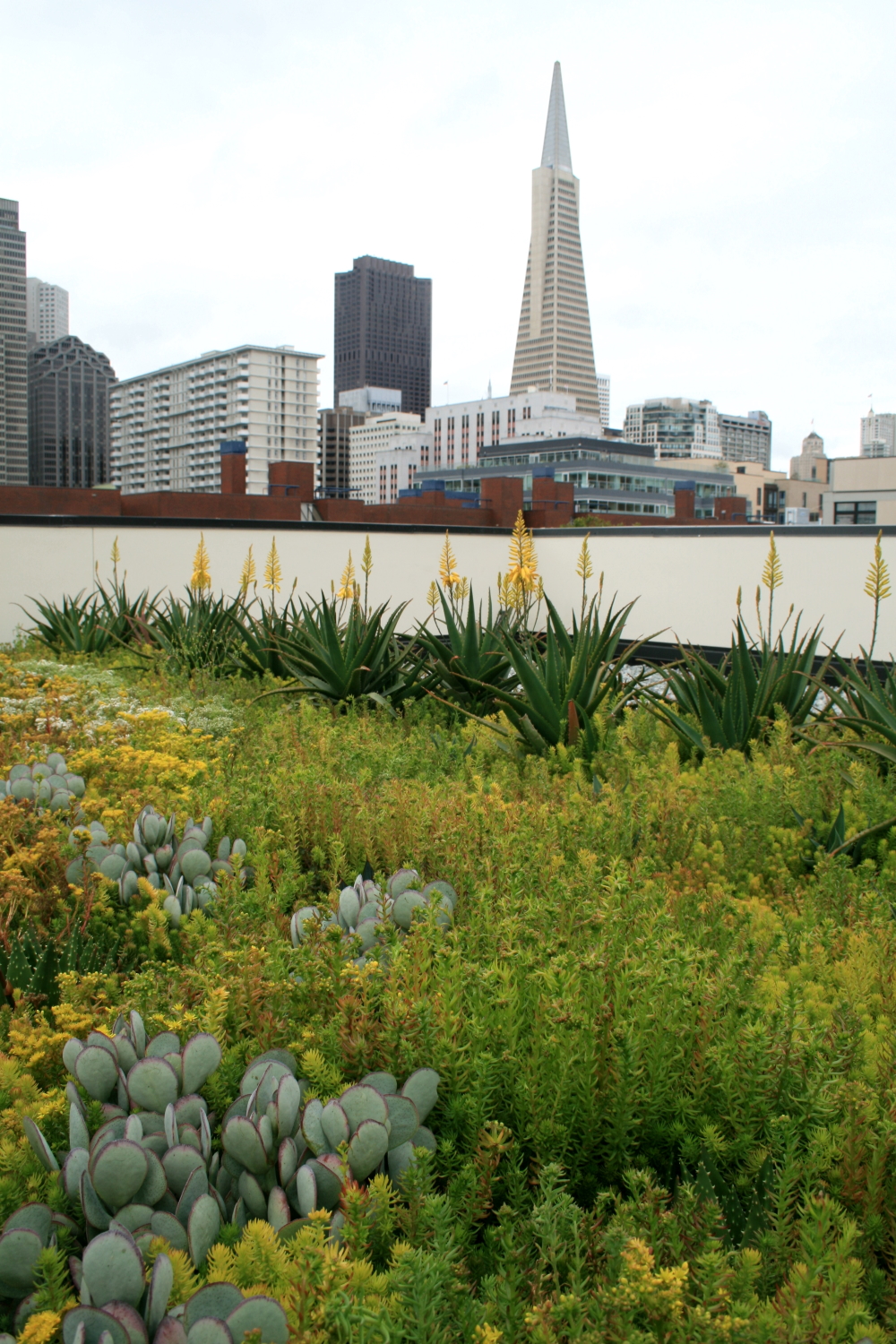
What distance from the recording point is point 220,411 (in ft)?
591

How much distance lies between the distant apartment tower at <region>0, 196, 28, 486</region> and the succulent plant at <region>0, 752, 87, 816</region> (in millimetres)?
180057

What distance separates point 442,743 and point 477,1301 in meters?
3.91

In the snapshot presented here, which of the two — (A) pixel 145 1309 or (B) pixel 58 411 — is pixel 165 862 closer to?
(A) pixel 145 1309

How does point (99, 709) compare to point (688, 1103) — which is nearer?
point (688, 1103)

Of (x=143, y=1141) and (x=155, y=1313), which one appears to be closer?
(x=155, y=1313)

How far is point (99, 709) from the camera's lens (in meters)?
5.75

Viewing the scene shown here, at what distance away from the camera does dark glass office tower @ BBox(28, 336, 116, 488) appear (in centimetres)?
18975

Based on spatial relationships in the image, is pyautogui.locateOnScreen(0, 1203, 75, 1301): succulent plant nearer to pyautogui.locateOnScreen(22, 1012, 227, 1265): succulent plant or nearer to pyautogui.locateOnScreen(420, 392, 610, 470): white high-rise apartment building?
pyautogui.locateOnScreen(22, 1012, 227, 1265): succulent plant

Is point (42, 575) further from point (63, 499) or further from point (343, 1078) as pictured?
point (63, 499)

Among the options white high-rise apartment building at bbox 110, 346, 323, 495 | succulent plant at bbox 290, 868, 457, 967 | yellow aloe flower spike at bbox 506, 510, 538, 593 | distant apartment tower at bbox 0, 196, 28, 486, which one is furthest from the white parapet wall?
distant apartment tower at bbox 0, 196, 28, 486

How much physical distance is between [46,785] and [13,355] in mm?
195838

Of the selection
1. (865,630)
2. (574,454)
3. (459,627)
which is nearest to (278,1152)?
(459,627)

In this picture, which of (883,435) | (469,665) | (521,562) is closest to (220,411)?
(883,435)

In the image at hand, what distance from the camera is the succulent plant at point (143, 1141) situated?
5.21 ft
